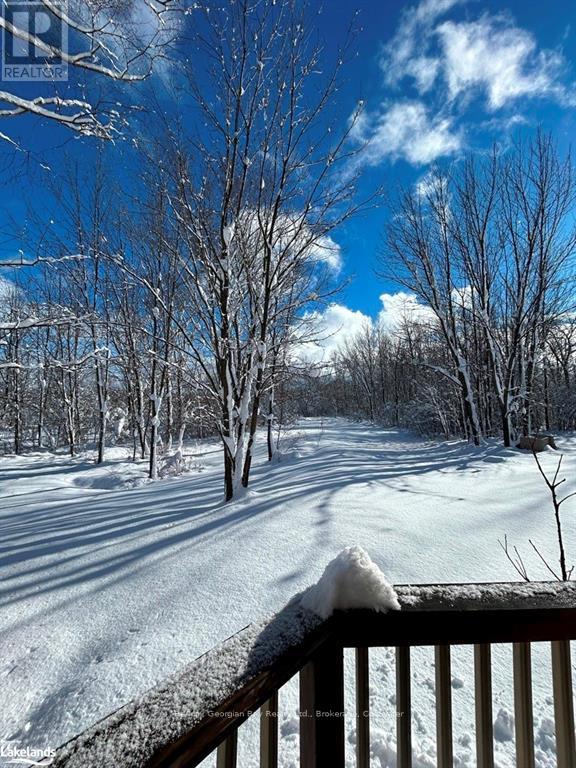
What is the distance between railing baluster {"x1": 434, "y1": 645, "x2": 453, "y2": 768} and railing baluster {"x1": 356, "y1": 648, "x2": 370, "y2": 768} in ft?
0.59

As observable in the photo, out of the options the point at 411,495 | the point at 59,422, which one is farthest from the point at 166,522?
the point at 59,422

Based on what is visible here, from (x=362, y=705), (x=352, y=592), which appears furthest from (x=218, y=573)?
(x=352, y=592)

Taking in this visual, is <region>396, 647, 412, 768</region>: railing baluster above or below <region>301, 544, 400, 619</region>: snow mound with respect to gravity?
below

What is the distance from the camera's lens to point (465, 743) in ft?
4.20

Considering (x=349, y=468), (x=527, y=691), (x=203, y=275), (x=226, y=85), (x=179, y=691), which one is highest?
(x=226, y=85)

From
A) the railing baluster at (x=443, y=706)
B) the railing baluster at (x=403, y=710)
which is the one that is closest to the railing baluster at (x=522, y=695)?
the railing baluster at (x=443, y=706)

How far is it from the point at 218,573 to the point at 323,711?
204 centimetres

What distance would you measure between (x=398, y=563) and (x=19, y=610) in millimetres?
2703

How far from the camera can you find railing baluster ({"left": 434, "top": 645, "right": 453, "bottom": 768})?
2.69 ft

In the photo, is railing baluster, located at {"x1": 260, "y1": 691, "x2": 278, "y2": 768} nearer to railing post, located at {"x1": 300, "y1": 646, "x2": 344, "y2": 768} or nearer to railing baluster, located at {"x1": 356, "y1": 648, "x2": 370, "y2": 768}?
railing post, located at {"x1": 300, "y1": 646, "x2": 344, "y2": 768}

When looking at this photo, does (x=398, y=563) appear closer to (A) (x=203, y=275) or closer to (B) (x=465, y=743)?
(B) (x=465, y=743)

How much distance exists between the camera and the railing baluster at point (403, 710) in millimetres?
817

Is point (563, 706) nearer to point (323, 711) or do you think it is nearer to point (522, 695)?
point (522, 695)

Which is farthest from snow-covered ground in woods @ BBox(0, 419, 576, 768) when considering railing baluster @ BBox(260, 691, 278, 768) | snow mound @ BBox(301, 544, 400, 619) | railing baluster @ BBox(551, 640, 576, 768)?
snow mound @ BBox(301, 544, 400, 619)
